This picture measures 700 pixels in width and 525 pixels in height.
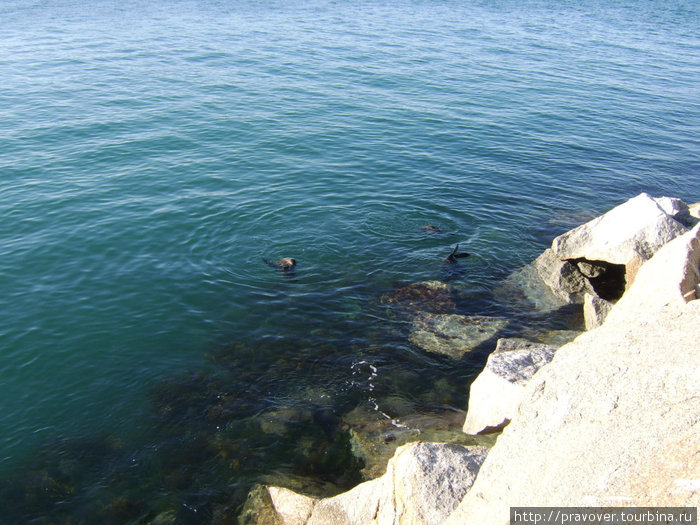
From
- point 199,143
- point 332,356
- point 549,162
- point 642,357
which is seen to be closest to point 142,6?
point 199,143

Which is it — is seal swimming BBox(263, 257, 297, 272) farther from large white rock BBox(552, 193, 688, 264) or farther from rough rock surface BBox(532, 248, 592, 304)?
large white rock BBox(552, 193, 688, 264)

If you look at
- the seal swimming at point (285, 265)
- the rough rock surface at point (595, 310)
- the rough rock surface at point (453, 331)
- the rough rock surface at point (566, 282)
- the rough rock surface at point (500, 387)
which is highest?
the rough rock surface at point (500, 387)

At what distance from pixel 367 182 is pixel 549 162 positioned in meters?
10.3

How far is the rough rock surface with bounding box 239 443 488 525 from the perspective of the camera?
27.8 feet

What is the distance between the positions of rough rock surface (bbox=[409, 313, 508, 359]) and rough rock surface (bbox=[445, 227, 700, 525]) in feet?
19.5

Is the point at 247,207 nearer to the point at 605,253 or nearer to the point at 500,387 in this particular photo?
the point at 605,253

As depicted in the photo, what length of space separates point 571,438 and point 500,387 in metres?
3.31

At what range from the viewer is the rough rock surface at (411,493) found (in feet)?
27.8

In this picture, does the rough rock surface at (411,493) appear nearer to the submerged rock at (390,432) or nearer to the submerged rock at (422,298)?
the submerged rock at (390,432)

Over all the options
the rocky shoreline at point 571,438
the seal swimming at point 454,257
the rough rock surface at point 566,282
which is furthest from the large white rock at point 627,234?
the seal swimming at point 454,257

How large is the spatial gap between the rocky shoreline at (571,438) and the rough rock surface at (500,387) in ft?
0.08

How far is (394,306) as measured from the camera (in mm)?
17672

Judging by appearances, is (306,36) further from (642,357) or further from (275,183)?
(642,357)

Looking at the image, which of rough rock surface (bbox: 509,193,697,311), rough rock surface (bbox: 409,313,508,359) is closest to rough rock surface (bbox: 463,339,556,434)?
rough rock surface (bbox: 409,313,508,359)
